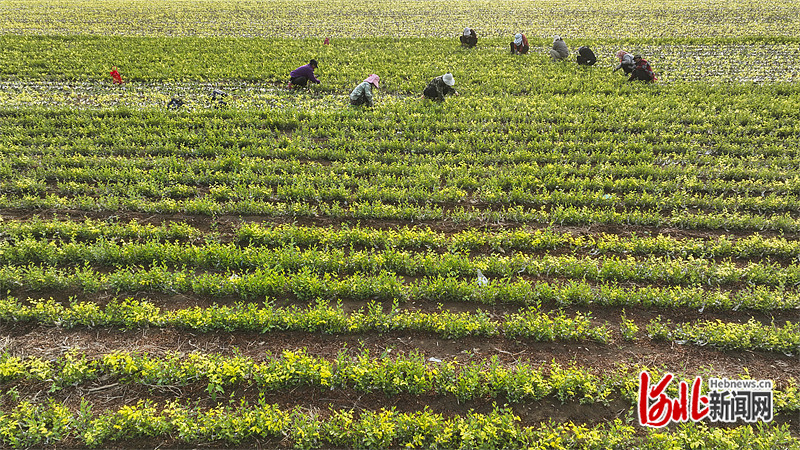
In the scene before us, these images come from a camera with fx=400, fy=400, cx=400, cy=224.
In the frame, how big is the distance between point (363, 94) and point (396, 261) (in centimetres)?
741

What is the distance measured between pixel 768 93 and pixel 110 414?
57.0 ft

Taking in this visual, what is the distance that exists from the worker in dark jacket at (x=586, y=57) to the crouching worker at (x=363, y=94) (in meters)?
8.68

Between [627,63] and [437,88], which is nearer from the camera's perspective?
[437,88]

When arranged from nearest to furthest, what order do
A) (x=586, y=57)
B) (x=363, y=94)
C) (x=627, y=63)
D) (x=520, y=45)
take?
1. (x=363, y=94)
2. (x=627, y=63)
3. (x=586, y=57)
4. (x=520, y=45)

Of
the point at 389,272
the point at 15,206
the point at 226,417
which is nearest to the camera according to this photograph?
the point at 226,417

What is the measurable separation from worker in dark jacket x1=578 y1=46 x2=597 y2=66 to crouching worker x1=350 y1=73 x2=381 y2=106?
8.68 meters

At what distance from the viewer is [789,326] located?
198 inches

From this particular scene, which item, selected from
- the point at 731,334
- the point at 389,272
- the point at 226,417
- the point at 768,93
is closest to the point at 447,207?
the point at 389,272

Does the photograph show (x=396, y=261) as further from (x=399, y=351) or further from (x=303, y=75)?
(x=303, y=75)

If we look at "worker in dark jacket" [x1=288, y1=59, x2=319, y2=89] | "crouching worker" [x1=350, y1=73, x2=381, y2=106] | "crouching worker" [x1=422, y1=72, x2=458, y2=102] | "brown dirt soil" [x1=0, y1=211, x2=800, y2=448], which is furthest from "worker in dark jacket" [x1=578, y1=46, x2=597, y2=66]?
"brown dirt soil" [x1=0, y1=211, x2=800, y2=448]

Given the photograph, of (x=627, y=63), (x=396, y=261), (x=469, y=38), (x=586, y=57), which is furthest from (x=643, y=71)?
(x=396, y=261)

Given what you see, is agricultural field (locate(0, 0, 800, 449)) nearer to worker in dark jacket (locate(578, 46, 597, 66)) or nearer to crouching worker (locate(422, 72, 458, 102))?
crouching worker (locate(422, 72, 458, 102))

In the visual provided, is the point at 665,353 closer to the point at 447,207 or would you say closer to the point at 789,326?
the point at 789,326

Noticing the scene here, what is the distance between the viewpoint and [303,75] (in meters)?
13.1
